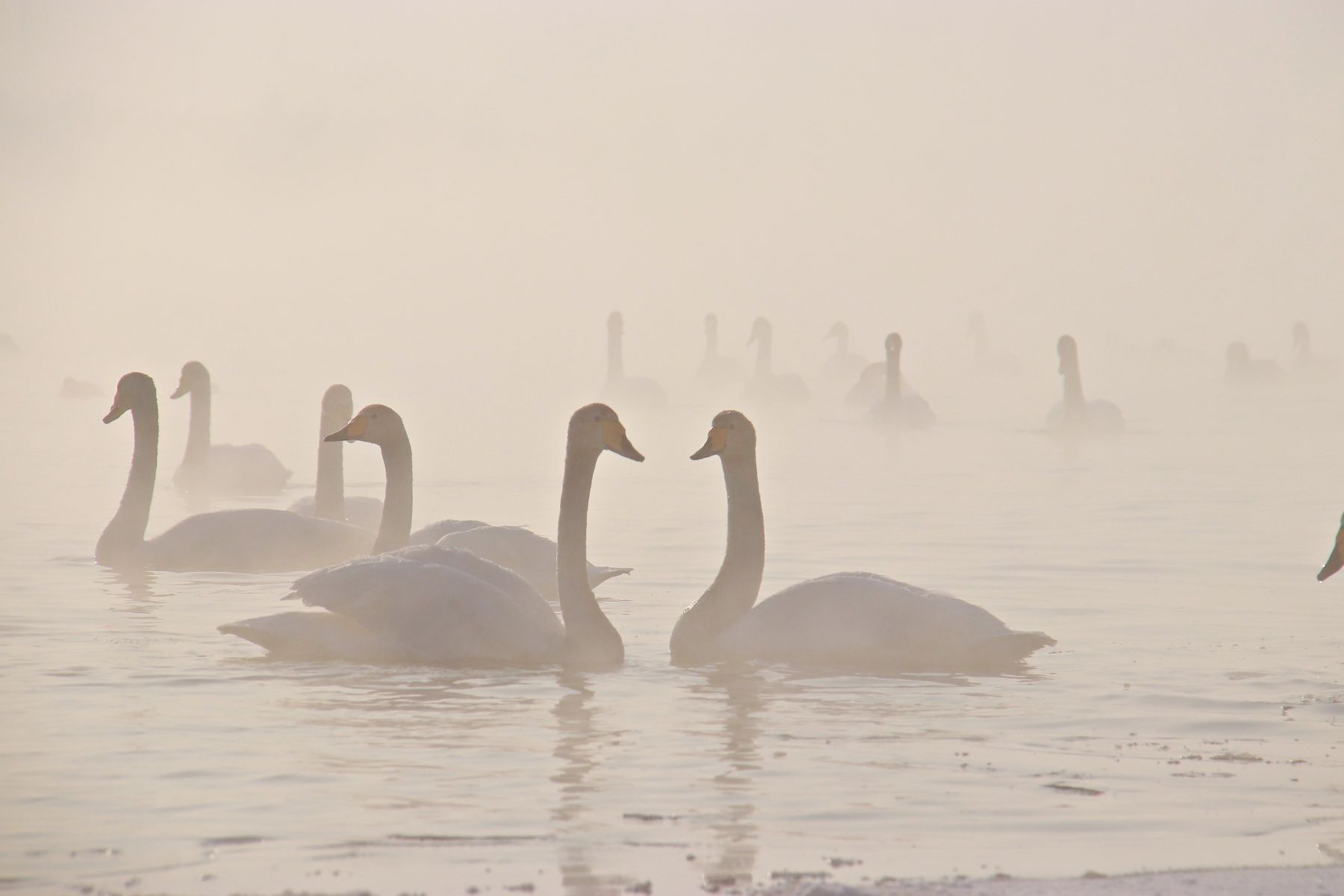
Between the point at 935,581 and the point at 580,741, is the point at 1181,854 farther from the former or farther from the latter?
the point at 935,581

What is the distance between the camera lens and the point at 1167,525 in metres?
16.9

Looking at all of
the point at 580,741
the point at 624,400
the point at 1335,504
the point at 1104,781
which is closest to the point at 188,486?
the point at 1335,504

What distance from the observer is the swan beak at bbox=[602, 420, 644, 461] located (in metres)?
9.63

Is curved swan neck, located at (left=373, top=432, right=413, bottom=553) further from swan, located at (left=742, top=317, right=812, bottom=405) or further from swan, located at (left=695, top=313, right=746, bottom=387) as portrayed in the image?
swan, located at (left=695, top=313, right=746, bottom=387)

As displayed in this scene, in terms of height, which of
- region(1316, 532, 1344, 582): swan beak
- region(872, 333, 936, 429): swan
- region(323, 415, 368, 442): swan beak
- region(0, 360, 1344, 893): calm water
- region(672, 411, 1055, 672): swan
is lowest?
region(0, 360, 1344, 893): calm water

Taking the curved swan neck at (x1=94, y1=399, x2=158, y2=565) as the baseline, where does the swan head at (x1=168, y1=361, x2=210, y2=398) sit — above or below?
above

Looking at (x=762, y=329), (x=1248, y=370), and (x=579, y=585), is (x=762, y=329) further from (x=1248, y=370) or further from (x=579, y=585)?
(x=579, y=585)

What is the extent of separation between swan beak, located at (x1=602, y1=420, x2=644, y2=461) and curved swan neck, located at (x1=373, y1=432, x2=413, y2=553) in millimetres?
2272

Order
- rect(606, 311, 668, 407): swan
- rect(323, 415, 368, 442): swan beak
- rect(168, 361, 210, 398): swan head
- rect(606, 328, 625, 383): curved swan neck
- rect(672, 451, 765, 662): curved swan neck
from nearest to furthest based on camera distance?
1. rect(672, 451, 765, 662): curved swan neck
2. rect(323, 415, 368, 442): swan beak
3. rect(168, 361, 210, 398): swan head
4. rect(606, 311, 668, 407): swan
5. rect(606, 328, 625, 383): curved swan neck

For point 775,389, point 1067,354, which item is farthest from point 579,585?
point 775,389

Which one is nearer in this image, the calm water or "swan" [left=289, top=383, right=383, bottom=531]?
the calm water

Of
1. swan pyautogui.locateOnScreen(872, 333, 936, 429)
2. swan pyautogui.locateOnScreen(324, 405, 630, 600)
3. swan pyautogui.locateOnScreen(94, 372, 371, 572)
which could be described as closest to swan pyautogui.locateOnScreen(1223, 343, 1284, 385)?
swan pyautogui.locateOnScreen(872, 333, 936, 429)

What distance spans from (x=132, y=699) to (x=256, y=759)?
143cm

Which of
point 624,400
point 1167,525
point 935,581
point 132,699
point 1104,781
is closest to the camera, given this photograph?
point 1104,781
